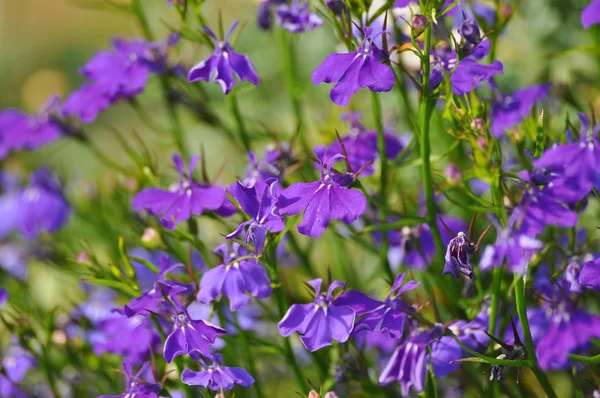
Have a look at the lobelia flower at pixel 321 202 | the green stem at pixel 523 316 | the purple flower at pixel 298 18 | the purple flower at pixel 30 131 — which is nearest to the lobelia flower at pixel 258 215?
the lobelia flower at pixel 321 202

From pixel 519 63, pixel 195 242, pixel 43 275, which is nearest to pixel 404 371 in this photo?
pixel 195 242

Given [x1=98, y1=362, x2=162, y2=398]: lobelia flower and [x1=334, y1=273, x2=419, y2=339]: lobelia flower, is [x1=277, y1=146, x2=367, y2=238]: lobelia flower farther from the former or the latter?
[x1=98, y1=362, x2=162, y2=398]: lobelia flower

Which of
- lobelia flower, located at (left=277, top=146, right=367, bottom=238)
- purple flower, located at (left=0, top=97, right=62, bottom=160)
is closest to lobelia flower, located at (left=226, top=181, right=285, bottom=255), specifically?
lobelia flower, located at (left=277, top=146, right=367, bottom=238)

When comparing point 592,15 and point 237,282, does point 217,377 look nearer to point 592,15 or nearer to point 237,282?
point 237,282

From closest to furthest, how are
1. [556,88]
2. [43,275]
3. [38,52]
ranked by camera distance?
1. [556,88]
2. [43,275]
3. [38,52]

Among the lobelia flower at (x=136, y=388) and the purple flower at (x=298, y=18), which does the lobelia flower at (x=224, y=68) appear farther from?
the lobelia flower at (x=136, y=388)

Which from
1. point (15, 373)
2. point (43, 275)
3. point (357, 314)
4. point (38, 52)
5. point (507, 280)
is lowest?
point (38, 52)

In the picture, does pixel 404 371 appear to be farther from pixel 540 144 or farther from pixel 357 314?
pixel 540 144
